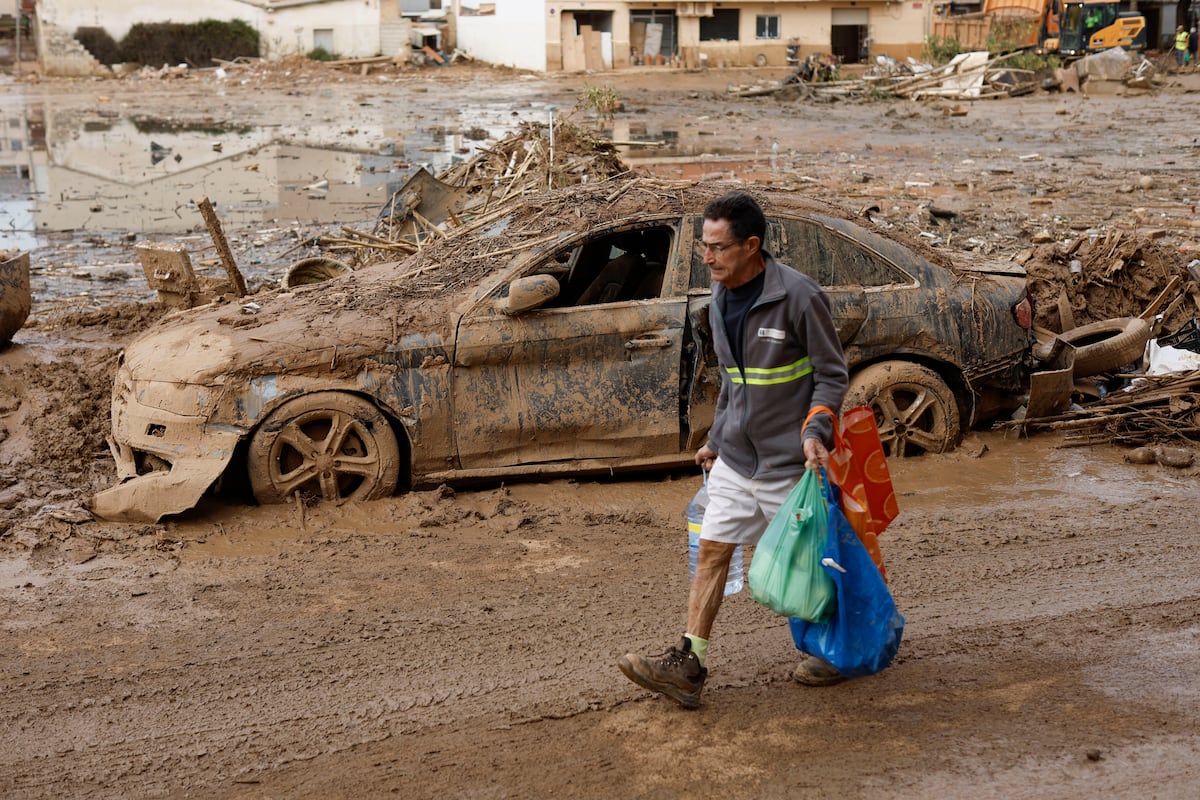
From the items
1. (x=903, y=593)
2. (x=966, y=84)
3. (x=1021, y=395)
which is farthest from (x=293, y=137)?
(x=903, y=593)

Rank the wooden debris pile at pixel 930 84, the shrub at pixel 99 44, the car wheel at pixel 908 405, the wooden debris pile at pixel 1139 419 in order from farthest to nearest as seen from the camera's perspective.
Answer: the shrub at pixel 99 44, the wooden debris pile at pixel 930 84, the wooden debris pile at pixel 1139 419, the car wheel at pixel 908 405

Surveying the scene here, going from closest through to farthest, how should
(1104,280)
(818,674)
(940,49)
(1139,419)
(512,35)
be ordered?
(818,674), (1139,419), (1104,280), (940,49), (512,35)

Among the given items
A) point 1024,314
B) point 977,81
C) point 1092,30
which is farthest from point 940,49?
point 1024,314

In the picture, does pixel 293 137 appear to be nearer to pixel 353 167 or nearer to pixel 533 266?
pixel 353 167

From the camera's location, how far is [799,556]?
4.17 metres

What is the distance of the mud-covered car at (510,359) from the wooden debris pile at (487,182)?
2.54 metres

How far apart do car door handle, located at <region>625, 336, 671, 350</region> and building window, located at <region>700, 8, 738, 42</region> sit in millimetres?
41863

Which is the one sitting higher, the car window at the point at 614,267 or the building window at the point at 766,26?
the building window at the point at 766,26

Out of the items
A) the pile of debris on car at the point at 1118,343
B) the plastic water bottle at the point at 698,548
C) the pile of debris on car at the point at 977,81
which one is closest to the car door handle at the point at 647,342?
the plastic water bottle at the point at 698,548

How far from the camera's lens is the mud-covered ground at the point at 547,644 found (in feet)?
13.4

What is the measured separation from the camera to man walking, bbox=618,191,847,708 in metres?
4.16

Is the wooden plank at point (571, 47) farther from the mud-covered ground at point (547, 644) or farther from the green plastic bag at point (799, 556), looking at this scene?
the green plastic bag at point (799, 556)

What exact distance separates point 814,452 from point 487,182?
26.4 feet

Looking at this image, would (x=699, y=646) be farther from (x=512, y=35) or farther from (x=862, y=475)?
(x=512, y=35)
